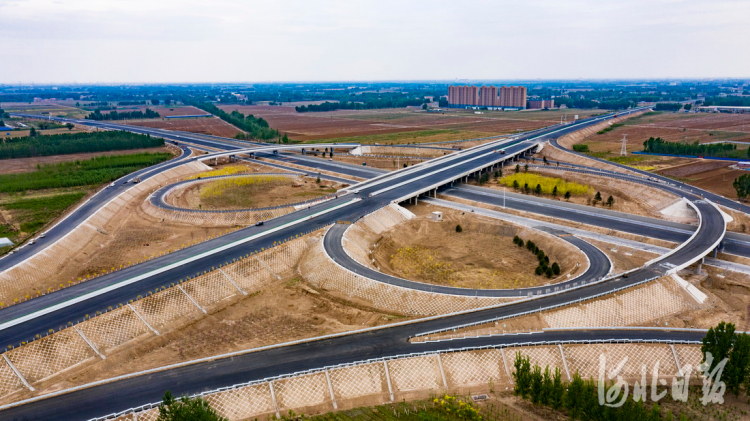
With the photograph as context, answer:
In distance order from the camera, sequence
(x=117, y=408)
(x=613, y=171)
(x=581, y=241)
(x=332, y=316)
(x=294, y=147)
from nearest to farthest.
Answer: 1. (x=117, y=408)
2. (x=332, y=316)
3. (x=581, y=241)
4. (x=613, y=171)
5. (x=294, y=147)

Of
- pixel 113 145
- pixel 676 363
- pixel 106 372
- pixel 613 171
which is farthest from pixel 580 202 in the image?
pixel 113 145

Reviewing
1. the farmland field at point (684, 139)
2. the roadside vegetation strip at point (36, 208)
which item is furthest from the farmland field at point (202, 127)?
the farmland field at point (684, 139)

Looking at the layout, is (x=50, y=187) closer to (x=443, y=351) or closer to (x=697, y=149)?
(x=443, y=351)

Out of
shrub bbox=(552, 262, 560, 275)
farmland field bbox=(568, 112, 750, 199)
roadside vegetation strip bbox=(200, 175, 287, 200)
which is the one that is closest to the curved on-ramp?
shrub bbox=(552, 262, 560, 275)

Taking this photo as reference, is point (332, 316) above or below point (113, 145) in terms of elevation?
below

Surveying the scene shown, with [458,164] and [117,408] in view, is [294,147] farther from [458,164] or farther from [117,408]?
[117,408]

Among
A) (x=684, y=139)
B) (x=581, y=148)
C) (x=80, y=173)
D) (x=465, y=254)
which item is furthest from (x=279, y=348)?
(x=684, y=139)
